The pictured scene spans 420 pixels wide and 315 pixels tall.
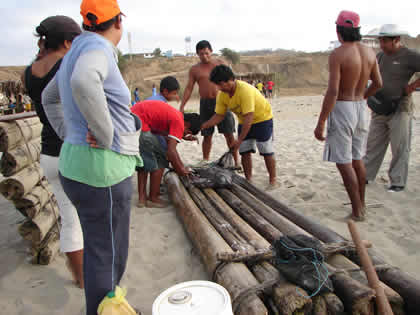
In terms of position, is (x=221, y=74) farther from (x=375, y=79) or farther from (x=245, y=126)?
(x=375, y=79)

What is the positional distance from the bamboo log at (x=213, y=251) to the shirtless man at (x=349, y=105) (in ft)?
5.08

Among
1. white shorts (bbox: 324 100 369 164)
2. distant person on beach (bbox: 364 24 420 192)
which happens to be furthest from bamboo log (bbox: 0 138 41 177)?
distant person on beach (bbox: 364 24 420 192)

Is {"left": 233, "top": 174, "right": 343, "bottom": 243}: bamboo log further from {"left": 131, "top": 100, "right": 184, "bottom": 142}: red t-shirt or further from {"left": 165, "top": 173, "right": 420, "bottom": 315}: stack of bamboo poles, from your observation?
{"left": 131, "top": 100, "right": 184, "bottom": 142}: red t-shirt

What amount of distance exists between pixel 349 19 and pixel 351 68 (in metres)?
0.46

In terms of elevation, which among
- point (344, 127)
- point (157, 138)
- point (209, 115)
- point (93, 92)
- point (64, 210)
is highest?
point (93, 92)

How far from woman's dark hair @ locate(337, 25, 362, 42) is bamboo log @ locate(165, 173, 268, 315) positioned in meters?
2.24

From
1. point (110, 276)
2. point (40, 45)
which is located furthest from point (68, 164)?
point (40, 45)

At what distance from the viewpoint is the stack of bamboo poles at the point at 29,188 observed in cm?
259

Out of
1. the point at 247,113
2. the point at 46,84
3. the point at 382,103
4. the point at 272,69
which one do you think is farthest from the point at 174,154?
the point at 272,69

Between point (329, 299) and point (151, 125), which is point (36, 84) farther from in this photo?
point (329, 299)

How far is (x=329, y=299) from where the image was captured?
182 centimetres

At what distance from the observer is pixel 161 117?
153 inches

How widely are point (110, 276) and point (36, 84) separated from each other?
137cm

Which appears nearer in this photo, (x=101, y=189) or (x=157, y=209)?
(x=101, y=189)
